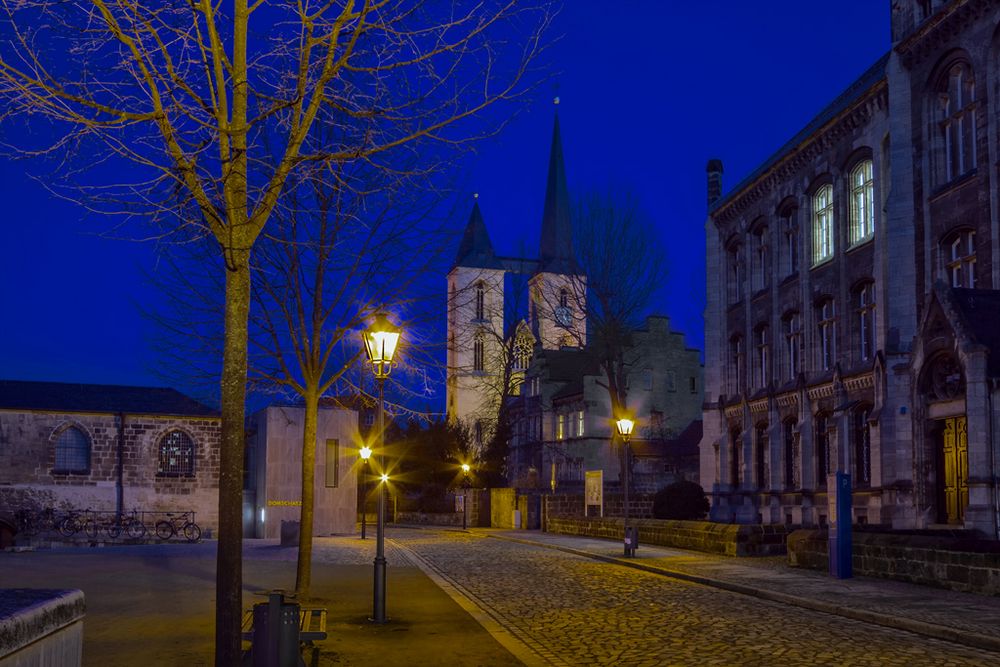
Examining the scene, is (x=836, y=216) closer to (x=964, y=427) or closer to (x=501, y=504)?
(x=964, y=427)

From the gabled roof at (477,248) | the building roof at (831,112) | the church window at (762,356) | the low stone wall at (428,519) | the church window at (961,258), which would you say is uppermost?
the gabled roof at (477,248)

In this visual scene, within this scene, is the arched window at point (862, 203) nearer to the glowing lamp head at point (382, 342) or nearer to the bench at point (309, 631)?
the glowing lamp head at point (382, 342)

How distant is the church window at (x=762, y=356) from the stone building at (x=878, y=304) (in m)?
0.09

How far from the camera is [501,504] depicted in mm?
51312

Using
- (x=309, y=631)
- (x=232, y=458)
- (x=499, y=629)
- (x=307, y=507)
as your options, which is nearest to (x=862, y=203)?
(x=307, y=507)

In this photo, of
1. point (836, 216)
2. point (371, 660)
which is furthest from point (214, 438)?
point (371, 660)

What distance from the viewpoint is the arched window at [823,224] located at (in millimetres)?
35844

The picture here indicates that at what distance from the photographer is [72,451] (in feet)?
136

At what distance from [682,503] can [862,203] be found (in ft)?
38.5

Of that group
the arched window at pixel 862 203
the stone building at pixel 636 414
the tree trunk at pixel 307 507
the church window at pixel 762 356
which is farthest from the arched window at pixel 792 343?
the tree trunk at pixel 307 507

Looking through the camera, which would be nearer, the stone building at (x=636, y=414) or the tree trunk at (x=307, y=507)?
the tree trunk at (x=307, y=507)

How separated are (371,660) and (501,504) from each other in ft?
135

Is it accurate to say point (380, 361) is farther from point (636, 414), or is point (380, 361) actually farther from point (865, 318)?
point (636, 414)

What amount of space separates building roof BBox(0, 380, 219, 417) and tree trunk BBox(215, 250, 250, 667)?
36.0 meters
